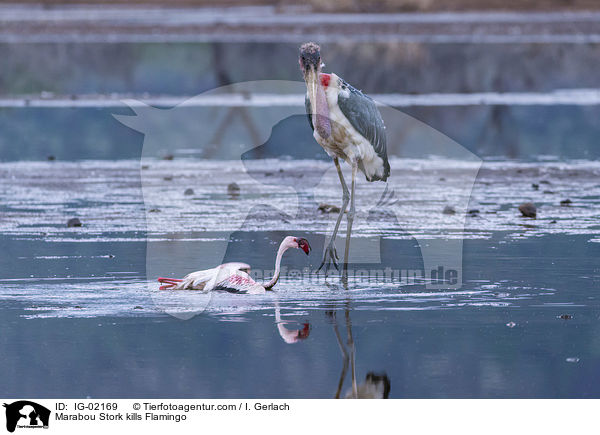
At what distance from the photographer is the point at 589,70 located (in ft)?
97.7

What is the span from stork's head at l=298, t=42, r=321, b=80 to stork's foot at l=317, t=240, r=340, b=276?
3.72 feet

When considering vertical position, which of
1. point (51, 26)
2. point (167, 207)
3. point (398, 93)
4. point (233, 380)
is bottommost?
point (233, 380)

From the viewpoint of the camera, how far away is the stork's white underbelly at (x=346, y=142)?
30.1 ft

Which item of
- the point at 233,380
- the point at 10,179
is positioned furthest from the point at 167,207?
Result: the point at 233,380

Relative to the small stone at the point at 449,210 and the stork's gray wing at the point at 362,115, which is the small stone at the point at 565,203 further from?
the stork's gray wing at the point at 362,115

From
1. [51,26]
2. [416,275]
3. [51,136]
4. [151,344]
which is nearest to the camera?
[151,344]

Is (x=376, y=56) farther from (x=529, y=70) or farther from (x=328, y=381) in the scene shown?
(x=328, y=381)

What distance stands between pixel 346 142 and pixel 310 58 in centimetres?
90

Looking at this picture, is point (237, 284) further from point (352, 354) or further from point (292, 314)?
point (352, 354)

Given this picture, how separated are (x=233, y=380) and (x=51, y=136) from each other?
12.7m
